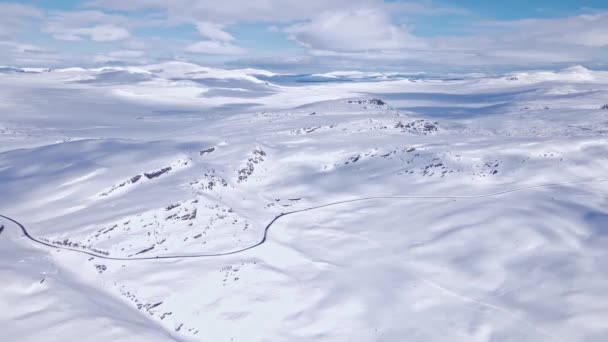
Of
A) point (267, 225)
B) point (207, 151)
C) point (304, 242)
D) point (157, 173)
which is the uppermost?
point (207, 151)

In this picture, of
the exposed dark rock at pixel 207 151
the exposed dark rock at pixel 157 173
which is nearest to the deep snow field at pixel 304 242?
the exposed dark rock at pixel 157 173

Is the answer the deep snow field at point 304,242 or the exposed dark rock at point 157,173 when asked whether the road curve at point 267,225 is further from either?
the exposed dark rock at point 157,173

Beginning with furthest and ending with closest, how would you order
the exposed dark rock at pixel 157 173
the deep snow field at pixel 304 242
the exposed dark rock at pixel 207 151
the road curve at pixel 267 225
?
the exposed dark rock at pixel 207 151
the exposed dark rock at pixel 157 173
the road curve at pixel 267 225
the deep snow field at pixel 304 242

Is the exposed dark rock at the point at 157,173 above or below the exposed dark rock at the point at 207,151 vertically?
below

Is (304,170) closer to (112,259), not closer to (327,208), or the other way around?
(327,208)

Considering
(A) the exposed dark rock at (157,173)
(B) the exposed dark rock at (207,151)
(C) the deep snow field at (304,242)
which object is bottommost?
(C) the deep snow field at (304,242)

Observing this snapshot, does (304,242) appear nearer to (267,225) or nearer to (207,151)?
(267,225)

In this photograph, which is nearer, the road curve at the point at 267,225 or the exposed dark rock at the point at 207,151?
the road curve at the point at 267,225

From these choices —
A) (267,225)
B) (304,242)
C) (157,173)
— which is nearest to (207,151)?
(157,173)

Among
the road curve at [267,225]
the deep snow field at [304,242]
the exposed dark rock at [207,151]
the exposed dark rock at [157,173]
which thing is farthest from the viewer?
the exposed dark rock at [207,151]
